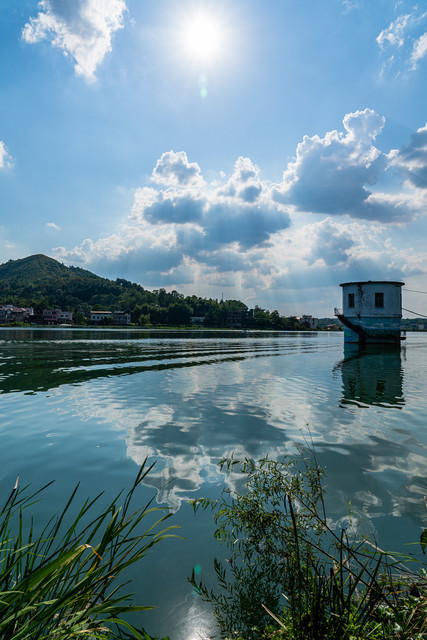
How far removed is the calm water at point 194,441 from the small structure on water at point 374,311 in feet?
79.2

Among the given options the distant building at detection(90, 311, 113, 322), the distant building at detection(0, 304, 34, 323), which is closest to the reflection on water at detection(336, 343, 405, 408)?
the distant building at detection(90, 311, 113, 322)

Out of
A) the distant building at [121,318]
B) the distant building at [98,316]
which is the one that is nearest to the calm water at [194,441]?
the distant building at [121,318]

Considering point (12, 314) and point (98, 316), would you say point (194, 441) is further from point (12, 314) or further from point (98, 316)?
point (12, 314)

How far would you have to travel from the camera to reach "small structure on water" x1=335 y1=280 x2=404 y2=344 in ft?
133

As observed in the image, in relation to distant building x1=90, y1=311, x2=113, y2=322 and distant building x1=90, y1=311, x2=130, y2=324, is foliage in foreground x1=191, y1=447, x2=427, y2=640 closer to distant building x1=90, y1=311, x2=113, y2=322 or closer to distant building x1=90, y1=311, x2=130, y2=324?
distant building x1=90, y1=311, x2=130, y2=324

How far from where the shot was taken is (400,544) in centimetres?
456

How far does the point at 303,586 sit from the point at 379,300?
142ft

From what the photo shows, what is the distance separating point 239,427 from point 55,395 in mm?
9117

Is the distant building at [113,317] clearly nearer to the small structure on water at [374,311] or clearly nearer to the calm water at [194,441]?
the small structure on water at [374,311]

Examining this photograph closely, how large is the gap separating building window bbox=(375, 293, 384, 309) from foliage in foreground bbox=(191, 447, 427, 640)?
40478 millimetres

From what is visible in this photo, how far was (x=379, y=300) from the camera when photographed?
1606 inches

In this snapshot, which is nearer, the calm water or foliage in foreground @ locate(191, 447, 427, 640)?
foliage in foreground @ locate(191, 447, 427, 640)

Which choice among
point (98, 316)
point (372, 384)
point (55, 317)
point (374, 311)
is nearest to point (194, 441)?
point (372, 384)

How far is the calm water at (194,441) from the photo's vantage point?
4.69m
